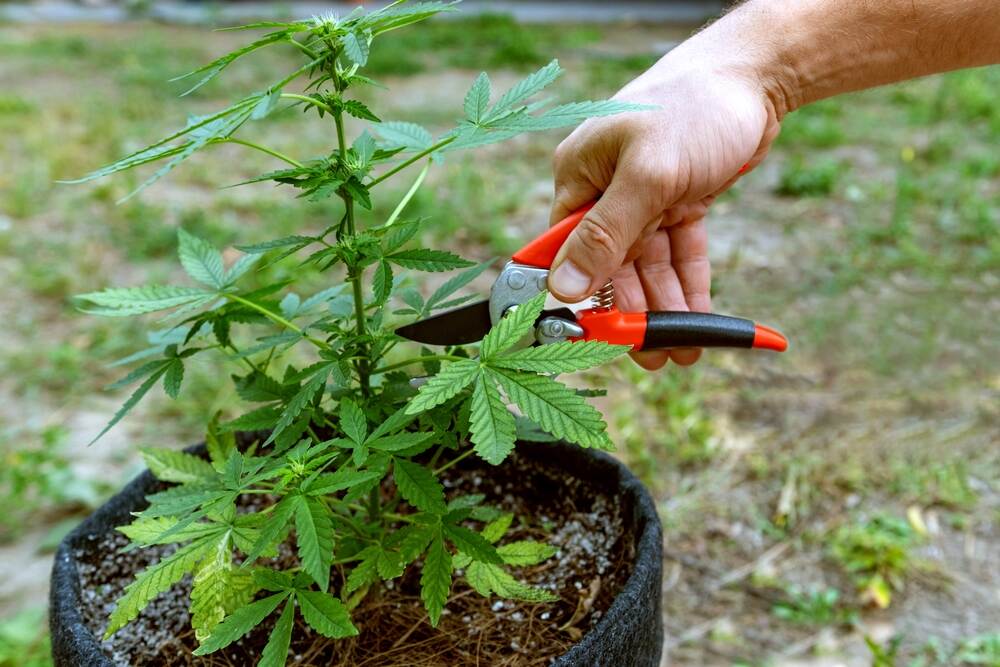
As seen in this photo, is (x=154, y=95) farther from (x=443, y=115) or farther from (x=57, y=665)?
(x=57, y=665)

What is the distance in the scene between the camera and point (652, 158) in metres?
1.23

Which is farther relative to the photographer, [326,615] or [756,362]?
[756,362]

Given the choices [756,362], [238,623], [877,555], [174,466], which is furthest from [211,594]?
[756,362]

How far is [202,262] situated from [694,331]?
2.12 ft

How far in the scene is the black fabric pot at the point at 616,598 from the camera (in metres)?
0.94

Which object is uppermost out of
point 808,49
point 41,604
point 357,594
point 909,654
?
point 808,49

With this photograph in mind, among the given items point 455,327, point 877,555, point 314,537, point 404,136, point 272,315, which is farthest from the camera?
point 877,555

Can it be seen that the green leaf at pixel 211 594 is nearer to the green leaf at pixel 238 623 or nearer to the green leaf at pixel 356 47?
the green leaf at pixel 238 623

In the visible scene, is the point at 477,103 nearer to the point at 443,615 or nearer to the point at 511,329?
the point at 511,329

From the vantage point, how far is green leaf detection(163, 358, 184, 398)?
3.47ft

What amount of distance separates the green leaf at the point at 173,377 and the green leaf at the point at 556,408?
1.34 feet

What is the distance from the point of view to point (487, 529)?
1113 millimetres

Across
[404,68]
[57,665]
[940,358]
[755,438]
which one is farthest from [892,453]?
[404,68]

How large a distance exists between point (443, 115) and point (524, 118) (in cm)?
348
